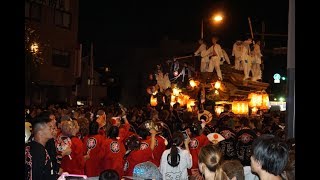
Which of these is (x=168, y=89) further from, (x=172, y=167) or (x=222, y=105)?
(x=172, y=167)

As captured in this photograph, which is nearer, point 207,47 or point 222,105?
point 207,47

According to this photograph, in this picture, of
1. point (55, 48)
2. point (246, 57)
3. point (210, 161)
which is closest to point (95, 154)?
point (210, 161)

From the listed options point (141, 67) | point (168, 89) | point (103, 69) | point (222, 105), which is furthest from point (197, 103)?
point (103, 69)

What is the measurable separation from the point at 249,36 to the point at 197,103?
4.16 m

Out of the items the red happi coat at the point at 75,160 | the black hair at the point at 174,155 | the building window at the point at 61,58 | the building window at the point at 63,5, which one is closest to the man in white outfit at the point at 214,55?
the red happi coat at the point at 75,160

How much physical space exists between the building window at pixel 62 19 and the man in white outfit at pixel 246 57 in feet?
59.8

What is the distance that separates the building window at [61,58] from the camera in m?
31.7

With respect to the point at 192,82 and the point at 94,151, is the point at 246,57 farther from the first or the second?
the point at 94,151

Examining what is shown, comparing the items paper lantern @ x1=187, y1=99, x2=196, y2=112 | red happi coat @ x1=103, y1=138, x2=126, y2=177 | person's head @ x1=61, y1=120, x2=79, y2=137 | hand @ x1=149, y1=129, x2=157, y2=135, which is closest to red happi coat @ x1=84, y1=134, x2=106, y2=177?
red happi coat @ x1=103, y1=138, x2=126, y2=177

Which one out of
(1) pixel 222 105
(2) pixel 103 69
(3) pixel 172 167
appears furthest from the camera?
(2) pixel 103 69

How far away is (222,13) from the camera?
19922 mm

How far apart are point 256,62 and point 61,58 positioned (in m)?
18.5

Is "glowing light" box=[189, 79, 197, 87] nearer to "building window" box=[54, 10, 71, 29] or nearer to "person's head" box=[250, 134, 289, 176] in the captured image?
"person's head" box=[250, 134, 289, 176]

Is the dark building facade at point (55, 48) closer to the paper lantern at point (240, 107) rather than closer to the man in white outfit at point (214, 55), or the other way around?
the man in white outfit at point (214, 55)
